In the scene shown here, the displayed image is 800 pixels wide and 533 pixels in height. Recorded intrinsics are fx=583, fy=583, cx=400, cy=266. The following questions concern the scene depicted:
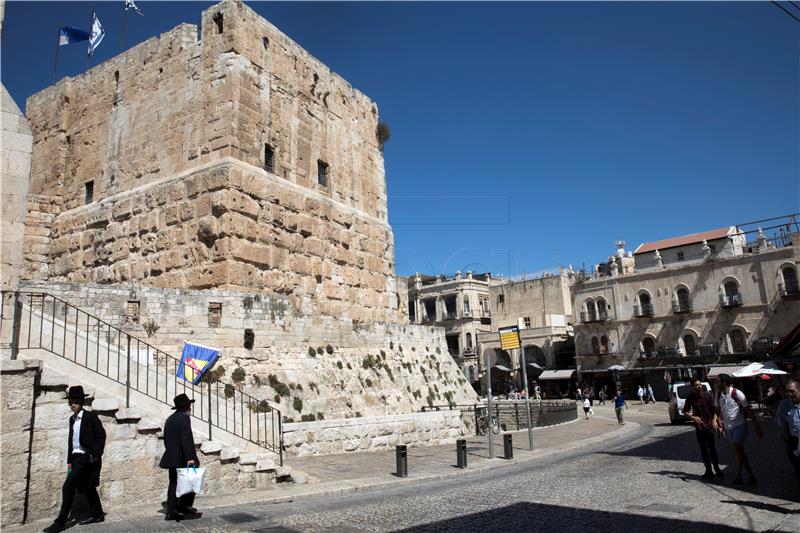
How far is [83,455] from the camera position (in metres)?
6.53

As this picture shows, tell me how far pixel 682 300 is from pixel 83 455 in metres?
40.5

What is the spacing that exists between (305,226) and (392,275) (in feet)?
18.9

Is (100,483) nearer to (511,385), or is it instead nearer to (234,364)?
(234,364)

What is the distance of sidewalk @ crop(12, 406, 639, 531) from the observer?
7.62 meters

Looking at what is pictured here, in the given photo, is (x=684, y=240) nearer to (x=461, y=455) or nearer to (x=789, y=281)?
(x=789, y=281)

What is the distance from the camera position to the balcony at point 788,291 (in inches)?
1356

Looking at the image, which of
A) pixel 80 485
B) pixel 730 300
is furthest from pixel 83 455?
pixel 730 300

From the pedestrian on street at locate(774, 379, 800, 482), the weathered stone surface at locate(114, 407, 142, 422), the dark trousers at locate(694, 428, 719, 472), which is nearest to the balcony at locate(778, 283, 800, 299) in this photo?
the dark trousers at locate(694, 428, 719, 472)

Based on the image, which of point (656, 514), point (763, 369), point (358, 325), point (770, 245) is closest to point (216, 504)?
point (656, 514)

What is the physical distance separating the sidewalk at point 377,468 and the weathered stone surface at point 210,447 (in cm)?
59

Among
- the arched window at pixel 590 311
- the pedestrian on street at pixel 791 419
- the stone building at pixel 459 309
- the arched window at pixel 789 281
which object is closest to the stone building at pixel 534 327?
the stone building at pixel 459 309

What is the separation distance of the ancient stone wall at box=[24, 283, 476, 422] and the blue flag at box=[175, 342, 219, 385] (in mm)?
2031

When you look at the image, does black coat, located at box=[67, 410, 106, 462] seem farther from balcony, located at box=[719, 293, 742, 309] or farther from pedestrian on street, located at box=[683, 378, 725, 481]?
balcony, located at box=[719, 293, 742, 309]

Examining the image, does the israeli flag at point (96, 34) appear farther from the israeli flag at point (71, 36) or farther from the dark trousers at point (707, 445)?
the dark trousers at point (707, 445)
